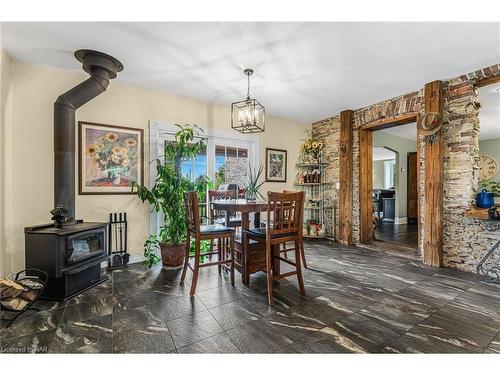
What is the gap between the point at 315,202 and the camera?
5.21 metres

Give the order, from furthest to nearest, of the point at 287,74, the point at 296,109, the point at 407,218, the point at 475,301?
the point at 407,218, the point at 296,109, the point at 287,74, the point at 475,301

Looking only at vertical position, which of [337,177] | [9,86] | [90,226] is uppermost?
[9,86]

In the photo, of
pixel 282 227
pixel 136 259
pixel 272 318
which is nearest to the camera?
pixel 272 318

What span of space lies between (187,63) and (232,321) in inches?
105

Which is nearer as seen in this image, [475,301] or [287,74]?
[475,301]

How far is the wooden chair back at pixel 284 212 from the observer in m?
2.21

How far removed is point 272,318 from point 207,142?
295cm

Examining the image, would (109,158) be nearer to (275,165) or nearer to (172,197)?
(172,197)

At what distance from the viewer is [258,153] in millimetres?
4598

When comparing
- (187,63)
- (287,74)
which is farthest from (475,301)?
(187,63)

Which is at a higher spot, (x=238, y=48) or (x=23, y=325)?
(x=238, y=48)

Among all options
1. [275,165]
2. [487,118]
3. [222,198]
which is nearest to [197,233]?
[222,198]

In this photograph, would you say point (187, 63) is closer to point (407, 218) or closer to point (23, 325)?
point (23, 325)

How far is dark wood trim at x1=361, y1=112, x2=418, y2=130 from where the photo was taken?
3.65 m
